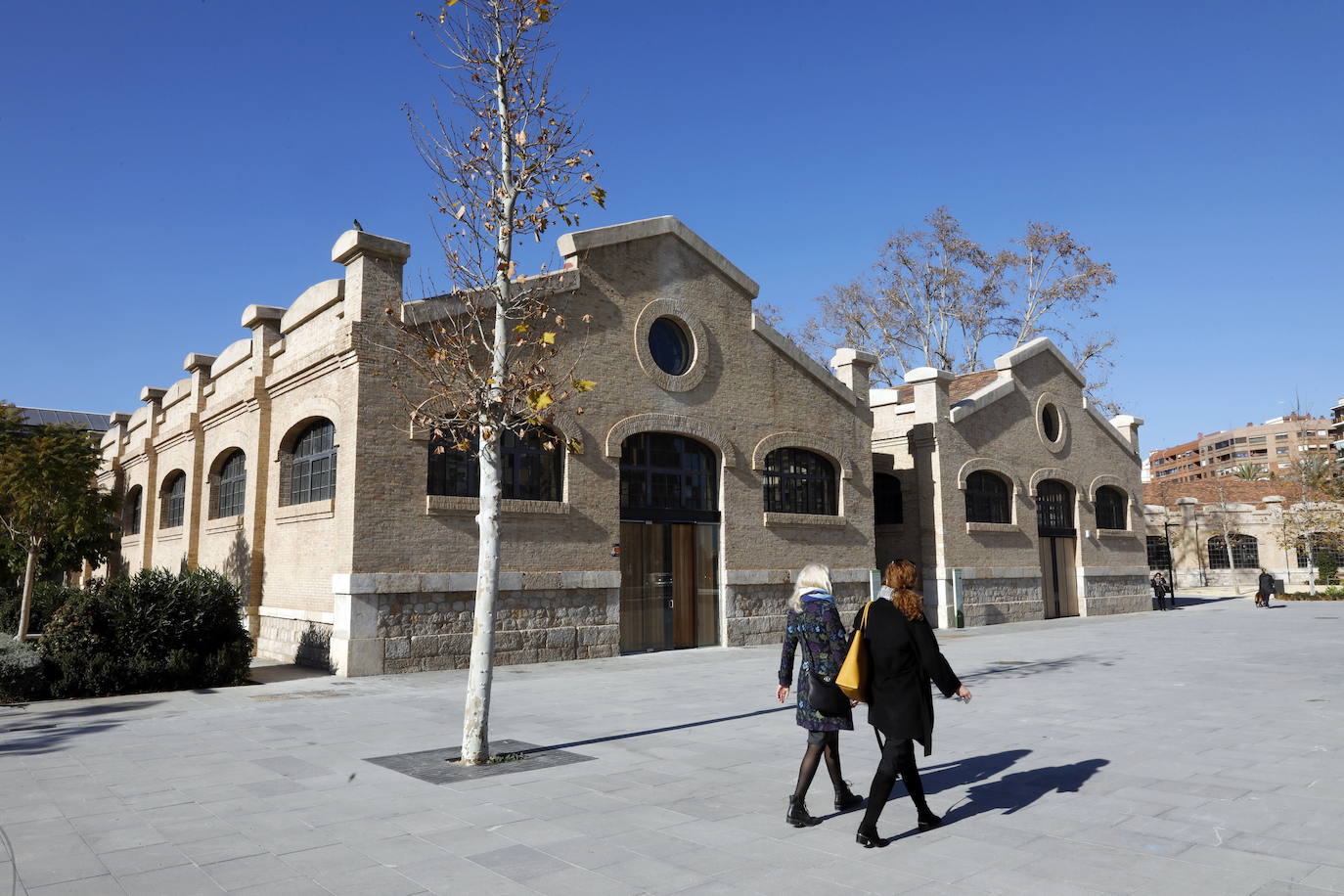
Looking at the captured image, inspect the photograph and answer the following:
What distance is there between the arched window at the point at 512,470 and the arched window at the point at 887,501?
1189 cm

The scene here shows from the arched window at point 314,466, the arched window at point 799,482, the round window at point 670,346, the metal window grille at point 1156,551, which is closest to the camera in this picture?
the arched window at point 314,466

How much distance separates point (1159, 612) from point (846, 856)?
30.3 metres

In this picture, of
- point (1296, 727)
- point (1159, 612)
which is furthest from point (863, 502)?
point (1159, 612)

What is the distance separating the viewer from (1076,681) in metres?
13.2

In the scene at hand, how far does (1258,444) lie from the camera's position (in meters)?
133

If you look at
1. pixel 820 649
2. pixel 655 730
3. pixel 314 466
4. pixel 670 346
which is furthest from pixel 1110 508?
pixel 820 649

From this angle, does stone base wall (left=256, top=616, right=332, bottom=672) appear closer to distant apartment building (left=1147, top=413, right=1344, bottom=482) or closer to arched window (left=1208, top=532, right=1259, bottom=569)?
arched window (left=1208, top=532, right=1259, bottom=569)

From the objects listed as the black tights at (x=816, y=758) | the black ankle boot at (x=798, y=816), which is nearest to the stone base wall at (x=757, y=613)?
the black tights at (x=816, y=758)

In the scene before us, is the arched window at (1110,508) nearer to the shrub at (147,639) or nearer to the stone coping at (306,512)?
the stone coping at (306,512)

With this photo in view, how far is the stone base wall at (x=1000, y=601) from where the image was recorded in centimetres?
2536

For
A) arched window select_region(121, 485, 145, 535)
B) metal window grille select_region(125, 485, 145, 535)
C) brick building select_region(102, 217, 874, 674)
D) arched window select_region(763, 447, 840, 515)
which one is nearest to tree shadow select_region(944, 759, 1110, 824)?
brick building select_region(102, 217, 874, 674)

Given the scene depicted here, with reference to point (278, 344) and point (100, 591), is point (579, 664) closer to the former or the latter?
point (100, 591)

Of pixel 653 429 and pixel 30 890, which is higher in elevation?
pixel 653 429

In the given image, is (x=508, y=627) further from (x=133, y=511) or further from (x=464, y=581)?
(x=133, y=511)
